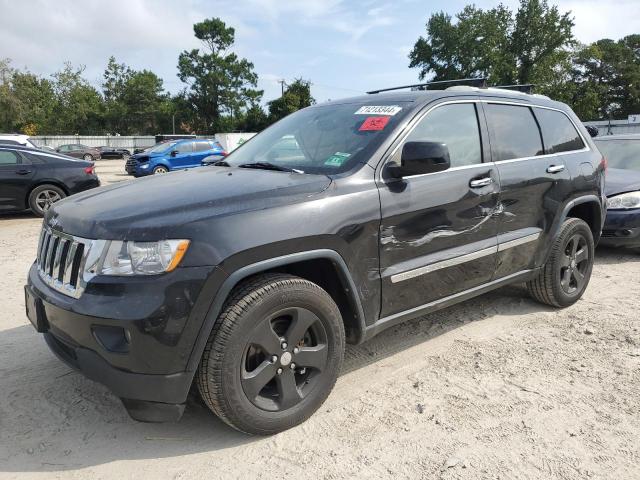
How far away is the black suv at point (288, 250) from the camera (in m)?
2.28

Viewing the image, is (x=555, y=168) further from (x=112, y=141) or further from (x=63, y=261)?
(x=112, y=141)

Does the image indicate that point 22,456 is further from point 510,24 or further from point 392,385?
point 510,24

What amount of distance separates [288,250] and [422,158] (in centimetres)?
92

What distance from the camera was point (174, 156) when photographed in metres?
20.1

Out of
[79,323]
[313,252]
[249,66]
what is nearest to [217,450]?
[79,323]

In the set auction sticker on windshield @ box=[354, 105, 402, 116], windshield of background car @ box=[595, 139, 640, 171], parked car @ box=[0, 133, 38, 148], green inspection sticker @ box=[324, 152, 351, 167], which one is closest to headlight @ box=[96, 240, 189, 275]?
green inspection sticker @ box=[324, 152, 351, 167]

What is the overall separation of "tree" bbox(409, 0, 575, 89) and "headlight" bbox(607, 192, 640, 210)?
Result: 49.2 m

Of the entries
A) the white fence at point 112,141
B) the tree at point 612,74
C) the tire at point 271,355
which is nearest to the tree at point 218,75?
the white fence at point 112,141

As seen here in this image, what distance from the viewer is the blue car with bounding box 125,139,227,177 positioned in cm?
1995

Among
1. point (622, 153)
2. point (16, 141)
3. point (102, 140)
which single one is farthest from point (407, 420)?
point (102, 140)

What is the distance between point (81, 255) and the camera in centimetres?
242

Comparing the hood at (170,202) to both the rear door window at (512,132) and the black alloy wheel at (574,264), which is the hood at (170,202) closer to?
the rear door window at (512,132)

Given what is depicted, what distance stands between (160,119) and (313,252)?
7428 cm

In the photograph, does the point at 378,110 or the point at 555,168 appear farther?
the point at 555,168
